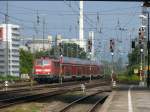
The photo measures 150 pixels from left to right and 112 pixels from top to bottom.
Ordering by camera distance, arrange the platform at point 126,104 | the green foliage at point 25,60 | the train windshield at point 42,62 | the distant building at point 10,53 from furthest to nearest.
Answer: the green foliage at point 25,60 → the distant building at point 10,53 → the train windshield at point 42,62 → the platform at point 126,104

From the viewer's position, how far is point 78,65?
3221 inches

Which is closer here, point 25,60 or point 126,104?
point 126,104

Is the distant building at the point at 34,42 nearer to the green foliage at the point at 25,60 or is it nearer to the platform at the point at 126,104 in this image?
the green foliage at the point at 25,60

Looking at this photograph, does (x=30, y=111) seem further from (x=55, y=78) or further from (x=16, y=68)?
(x=16, y=68)

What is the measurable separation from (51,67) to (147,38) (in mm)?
13153

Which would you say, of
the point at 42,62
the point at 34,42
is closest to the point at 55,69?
the point at 42,62

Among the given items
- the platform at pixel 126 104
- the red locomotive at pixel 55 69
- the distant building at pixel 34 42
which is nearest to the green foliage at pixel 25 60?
the distant building at pixel 34 42

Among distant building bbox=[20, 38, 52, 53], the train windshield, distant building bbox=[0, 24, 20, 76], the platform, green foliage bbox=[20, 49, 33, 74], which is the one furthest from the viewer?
green foliage bbox=[20, 49, 33, 74]

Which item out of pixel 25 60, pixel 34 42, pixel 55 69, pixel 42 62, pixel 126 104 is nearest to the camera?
pixel 126 104

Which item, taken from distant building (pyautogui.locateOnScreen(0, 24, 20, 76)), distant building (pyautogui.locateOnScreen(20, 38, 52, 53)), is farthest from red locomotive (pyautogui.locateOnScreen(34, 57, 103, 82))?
distant building (pyautogui.locateOnScreen(0, 24, 20, 76))

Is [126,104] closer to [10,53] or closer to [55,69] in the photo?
[55,69]

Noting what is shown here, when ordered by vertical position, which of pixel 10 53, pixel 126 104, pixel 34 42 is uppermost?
pixel 34 42

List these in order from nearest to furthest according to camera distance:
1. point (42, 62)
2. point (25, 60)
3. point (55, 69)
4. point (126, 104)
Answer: point (126, 104) < point (42, 62) < point (55, 69) < point (25, 60)

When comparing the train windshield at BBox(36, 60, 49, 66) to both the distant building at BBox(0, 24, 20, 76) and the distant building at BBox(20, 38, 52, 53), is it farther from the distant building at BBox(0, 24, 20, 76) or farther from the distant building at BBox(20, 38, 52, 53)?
the distant building at BBox(0, 24, 20, 76)
